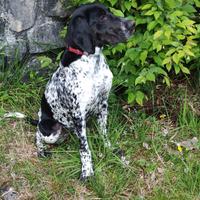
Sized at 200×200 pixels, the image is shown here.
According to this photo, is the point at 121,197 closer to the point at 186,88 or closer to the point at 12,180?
the point at 12,180

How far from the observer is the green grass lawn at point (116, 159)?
12.8ft

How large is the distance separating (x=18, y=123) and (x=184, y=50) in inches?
63.8

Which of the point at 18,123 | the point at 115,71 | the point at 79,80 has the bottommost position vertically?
the point at 18,123

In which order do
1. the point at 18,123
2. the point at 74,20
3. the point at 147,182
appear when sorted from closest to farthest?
the point at 74,20
the point at 147,182
the point at 18,123

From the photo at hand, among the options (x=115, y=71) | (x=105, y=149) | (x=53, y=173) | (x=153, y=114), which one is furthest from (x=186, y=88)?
(x=53, y=173)

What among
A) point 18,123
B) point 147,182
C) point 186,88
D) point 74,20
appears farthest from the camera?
point 186,88

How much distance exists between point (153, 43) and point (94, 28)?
27.2 inches

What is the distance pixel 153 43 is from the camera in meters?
4.18

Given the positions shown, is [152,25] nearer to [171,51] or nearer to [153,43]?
[153,43]

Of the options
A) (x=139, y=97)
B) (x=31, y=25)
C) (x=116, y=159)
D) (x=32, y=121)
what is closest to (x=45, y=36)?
(x=31, y=25)

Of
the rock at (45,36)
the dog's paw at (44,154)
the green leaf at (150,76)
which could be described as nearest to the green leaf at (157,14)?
the green leaf at (150,76)

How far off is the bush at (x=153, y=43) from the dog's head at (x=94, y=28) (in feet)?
1.29

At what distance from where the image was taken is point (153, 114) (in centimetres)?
471

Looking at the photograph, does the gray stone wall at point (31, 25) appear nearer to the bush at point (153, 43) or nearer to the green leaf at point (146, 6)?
the bush at point (153, 43)
